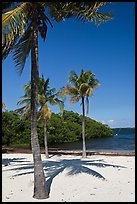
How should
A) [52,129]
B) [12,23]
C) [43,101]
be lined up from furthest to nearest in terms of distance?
1. [52,129]
2. [43,101]
3. [12,23]

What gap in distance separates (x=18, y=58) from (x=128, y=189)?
6879 mm

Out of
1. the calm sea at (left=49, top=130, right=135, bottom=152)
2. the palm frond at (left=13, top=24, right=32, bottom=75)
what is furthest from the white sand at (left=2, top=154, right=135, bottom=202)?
the calm sea at (left=49, top=130, right=135, bottom=152)

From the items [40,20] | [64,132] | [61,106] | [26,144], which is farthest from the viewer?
[64,132]

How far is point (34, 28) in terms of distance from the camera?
35.1 feet

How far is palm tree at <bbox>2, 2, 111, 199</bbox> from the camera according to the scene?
372 inches

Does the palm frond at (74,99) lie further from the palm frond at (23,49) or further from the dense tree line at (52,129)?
the dense tree line at (52,129)

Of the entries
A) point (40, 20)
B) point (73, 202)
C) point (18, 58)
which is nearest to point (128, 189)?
point (73, 202)

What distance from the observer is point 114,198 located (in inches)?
403

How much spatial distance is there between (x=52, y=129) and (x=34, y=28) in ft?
174

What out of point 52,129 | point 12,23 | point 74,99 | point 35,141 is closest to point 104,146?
point 52,129

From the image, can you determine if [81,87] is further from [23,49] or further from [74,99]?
[23,49]

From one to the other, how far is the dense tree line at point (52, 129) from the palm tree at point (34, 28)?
37261 mm

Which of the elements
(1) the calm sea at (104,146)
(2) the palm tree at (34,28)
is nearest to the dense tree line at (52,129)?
(1) the calm sea at (104,146)

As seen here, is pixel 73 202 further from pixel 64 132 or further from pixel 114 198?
pixel 64 132
